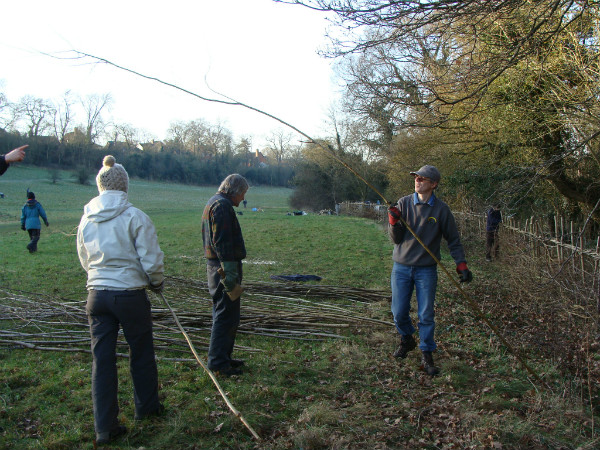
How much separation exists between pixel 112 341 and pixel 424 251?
302 centimetres

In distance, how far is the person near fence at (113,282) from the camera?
343cm

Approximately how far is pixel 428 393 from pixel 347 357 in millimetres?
1124

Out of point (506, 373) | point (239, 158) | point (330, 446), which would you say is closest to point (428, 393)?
point (506, 373)

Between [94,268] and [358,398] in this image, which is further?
[358,398]

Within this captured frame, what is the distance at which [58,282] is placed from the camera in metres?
9.28

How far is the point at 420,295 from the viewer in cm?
477

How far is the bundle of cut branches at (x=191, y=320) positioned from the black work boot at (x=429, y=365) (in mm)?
1342

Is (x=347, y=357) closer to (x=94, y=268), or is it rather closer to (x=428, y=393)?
(x=428, y=393)

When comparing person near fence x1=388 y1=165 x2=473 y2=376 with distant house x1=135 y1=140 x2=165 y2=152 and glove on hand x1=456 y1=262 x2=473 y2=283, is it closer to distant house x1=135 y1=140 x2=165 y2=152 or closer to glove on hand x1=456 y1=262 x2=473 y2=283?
glove on hand x1=456 y1=262 x2=473 y2=283

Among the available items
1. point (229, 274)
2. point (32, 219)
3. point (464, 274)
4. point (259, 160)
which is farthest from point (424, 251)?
point (259, 160)

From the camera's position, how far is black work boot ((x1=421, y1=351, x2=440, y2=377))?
15.4 feet

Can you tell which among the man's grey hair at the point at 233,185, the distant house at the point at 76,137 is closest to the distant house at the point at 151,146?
the distant house at the point at 76,137

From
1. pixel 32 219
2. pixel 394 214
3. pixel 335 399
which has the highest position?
pixel 394 214

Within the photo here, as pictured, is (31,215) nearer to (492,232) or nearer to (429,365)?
(429,365)
